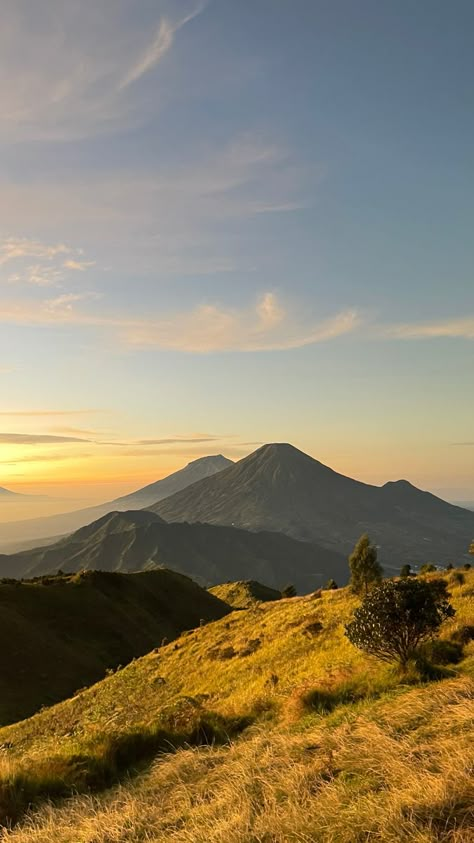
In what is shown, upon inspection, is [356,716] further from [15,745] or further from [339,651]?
[15,745]

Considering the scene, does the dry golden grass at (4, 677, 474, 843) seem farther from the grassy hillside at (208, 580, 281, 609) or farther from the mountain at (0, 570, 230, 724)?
the grassy hillside at (208, 580, 281, 609)

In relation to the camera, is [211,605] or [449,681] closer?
[449,681]

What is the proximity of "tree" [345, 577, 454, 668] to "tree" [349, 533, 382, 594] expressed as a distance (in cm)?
2317

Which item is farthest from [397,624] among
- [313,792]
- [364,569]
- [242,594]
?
[242,594]

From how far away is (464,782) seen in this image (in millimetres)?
6762

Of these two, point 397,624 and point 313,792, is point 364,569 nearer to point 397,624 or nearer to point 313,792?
point 397,624

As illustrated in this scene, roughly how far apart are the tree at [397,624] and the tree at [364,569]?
23169 mm

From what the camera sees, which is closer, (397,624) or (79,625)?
(397,624)

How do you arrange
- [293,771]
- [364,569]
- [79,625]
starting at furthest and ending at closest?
[79,625] < [364,569] < [293,771]

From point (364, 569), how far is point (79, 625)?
1682 inches

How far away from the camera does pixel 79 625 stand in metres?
67.0

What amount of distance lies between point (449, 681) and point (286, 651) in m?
16.8

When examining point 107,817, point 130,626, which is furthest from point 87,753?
point 130,626

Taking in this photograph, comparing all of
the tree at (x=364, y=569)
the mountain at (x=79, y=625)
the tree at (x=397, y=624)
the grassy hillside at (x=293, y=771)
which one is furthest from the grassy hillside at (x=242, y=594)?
the grassy hillside at (x=293, y=771)
